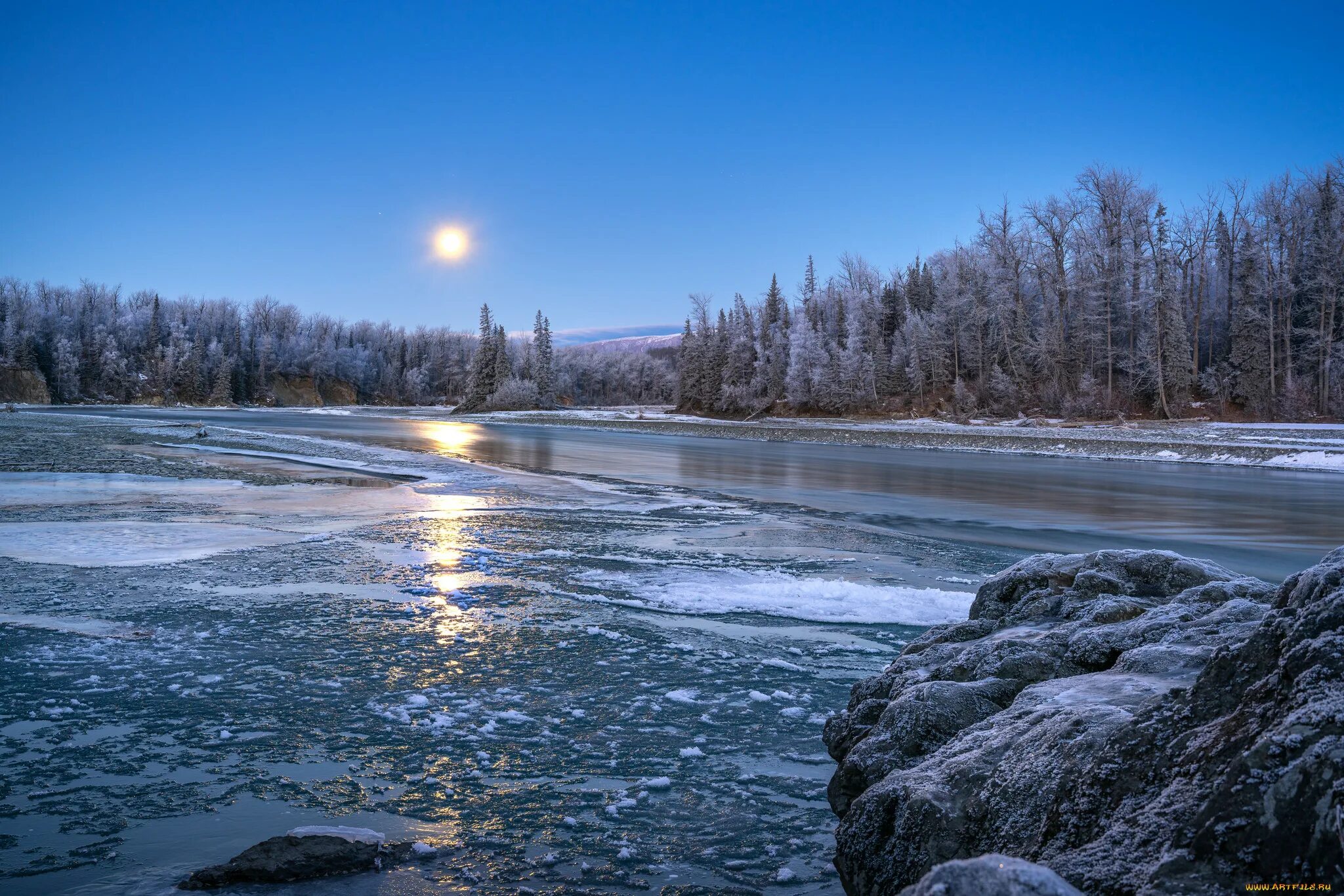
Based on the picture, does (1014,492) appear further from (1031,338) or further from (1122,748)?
(1031,338)

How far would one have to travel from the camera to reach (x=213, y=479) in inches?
730

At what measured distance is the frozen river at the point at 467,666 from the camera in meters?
3.63

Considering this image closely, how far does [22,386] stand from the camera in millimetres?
119062

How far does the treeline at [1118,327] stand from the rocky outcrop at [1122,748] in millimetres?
52606

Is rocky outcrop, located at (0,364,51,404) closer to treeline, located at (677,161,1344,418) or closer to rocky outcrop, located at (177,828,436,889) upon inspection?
treeline, located at (677,161,1344,418)

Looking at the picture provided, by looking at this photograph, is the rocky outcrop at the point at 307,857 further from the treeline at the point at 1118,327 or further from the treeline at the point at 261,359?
the treeline at the point at 261,359

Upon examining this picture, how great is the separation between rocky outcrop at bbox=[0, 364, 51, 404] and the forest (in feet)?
3.13

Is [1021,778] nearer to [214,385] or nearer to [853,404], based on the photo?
[853,404]

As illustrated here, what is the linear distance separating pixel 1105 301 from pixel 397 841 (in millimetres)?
66602

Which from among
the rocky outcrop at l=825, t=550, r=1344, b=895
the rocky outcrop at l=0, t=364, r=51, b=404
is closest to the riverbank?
the rocky outcrop at l=825, t=550, r=1344, b=895

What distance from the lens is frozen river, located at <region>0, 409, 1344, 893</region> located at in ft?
11.9

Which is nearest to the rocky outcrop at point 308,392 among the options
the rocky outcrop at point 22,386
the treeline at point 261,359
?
the treeline at point 261,359

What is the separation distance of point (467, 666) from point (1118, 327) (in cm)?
6662

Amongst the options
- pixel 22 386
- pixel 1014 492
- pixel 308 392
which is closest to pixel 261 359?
pixel 308 392
